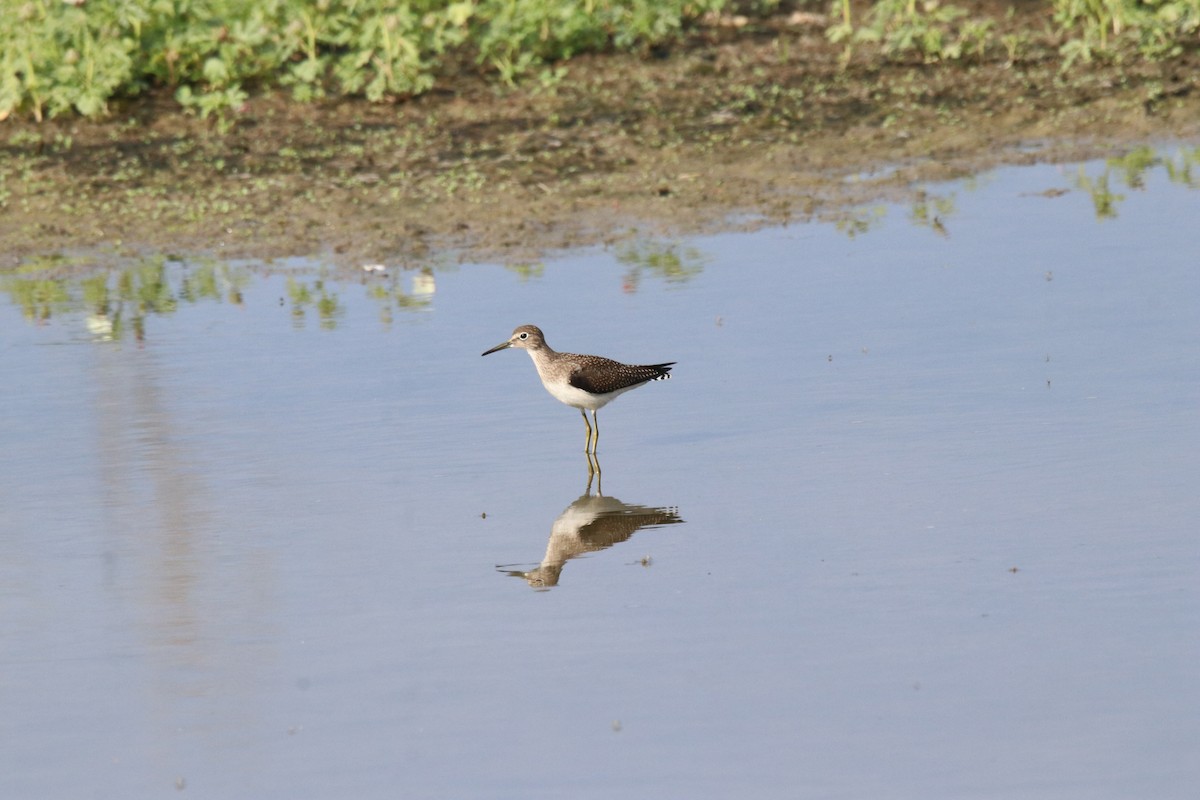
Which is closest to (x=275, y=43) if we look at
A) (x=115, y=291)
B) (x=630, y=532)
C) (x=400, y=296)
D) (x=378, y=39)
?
(x=378, y=39)

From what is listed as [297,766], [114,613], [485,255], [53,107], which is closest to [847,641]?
[297,766]

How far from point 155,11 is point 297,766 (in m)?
13.0

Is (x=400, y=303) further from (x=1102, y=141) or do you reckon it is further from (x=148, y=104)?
(x=1102, y=141)

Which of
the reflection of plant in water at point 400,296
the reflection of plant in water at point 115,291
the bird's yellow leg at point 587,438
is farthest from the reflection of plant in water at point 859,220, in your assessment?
the bird's yellow leg at point 587,438

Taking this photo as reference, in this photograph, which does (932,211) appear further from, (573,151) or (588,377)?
(588,377)

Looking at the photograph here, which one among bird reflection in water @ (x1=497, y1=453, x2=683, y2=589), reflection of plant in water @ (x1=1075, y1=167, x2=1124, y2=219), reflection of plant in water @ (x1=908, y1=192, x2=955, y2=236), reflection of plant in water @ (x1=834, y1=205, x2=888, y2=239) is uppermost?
bird reflection in water @ (x1=497, y1=453, x2=683, y2=589)

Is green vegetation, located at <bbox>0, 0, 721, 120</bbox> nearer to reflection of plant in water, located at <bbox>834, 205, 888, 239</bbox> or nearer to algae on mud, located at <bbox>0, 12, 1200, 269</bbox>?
algae on mud, located at <bbox>0, 12, 1200, 269</bbox>

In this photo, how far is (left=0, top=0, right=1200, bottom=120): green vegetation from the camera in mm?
16859

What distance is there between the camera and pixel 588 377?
9508mm

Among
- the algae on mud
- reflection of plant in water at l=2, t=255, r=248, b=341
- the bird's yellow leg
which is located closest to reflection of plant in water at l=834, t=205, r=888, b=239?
the algae on mud

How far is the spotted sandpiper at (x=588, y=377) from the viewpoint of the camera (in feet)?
31.0

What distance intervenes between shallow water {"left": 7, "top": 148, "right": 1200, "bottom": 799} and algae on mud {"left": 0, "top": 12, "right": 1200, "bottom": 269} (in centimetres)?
142

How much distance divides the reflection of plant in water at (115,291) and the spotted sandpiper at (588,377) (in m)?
3.68

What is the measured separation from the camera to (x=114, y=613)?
6.91 m
